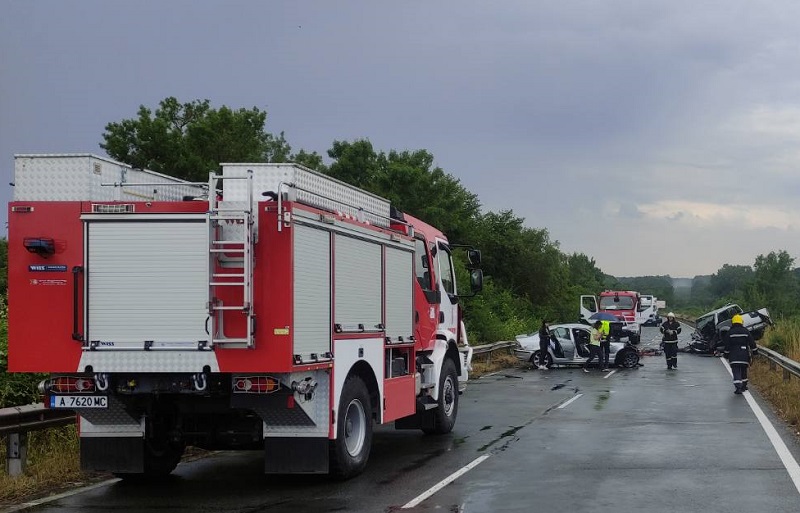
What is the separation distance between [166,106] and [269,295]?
42196mm

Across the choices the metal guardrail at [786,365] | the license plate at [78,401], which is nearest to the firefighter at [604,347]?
the metal guardrail at [786,365]

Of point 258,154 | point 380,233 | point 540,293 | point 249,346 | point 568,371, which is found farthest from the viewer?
point 540,293

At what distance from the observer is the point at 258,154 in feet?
156

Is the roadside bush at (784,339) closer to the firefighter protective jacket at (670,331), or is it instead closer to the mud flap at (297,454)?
the firefighter protective jacket at (670,331)

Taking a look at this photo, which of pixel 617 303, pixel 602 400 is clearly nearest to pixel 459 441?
pixel 602 400

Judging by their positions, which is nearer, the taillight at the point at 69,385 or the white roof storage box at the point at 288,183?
the taillight at the point at 69,385

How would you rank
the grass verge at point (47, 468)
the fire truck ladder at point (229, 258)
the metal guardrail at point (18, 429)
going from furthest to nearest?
the metal guardrail at point (18, 429), the grass verge at point (47, 468), the fire truck ladder at point (229, 258)

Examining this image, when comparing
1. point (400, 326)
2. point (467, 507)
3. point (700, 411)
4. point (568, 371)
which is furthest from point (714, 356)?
point (467, 507)

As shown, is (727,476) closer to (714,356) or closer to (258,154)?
(714,356)

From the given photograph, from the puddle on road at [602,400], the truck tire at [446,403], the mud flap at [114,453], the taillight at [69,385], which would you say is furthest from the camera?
the puddle on road at [602,400]

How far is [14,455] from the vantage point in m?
9.86

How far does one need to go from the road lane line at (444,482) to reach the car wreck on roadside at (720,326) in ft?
85.9

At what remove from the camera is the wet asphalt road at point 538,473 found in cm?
870

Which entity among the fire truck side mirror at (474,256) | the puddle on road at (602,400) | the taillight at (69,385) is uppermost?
the fire truck side mirror at (474,256)
